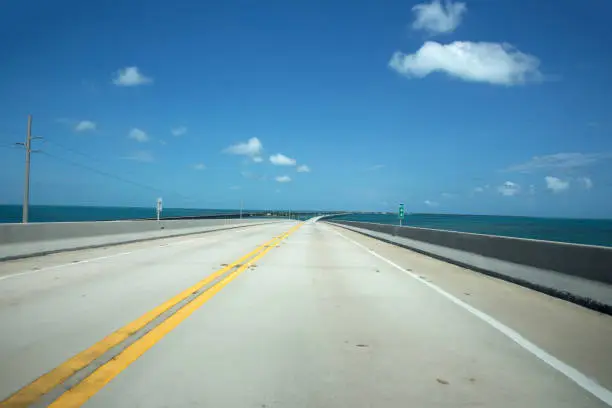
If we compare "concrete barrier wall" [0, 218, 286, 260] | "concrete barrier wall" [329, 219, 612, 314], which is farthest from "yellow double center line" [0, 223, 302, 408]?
"concrete barrier wall" [0, 218, 286, 260]

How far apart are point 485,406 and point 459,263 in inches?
430

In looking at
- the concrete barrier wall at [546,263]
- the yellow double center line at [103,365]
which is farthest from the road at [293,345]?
the concrete barrier wall at [546,263]

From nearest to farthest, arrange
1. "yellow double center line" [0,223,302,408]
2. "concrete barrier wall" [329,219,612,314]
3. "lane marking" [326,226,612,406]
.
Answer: "yellow double center line" [0,223,302,408]
"lane marking" [326,226,612,406]
"concrete barrier wall" [329,219,612,314]

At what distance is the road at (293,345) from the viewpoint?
3797 mm

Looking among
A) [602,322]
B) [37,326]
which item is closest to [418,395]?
[602,322]

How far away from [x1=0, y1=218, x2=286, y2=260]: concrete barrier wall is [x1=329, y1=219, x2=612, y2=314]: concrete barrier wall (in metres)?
14.0

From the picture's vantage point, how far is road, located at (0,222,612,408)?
3.80m

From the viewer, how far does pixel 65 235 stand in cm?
1788

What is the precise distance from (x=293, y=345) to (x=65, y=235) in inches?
627

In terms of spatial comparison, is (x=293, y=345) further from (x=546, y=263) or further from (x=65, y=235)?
(x=65, y=235)

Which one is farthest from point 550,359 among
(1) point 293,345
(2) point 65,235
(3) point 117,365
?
(2) point 65,235

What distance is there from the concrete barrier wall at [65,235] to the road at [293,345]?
18.3 ft

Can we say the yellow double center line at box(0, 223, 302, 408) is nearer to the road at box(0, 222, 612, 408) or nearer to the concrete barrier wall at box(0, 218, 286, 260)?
the road at box(0, 222, 612, 408)

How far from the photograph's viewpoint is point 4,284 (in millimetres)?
8938
